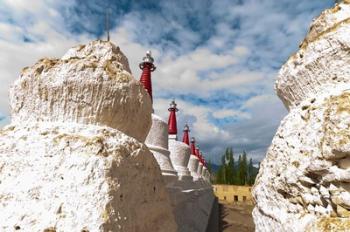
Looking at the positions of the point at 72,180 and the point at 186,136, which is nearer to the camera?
the point at 72,180

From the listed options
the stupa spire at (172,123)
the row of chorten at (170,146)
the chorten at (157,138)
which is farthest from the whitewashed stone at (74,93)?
the stupa spire at (172,123)

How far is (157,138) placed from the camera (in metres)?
8.93

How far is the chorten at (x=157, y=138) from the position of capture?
8652mm

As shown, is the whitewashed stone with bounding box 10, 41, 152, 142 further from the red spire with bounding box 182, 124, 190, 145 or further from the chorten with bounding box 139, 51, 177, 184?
the red spire with bounding box 182, 124, 190, 145

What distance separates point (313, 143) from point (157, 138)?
674 centimetres

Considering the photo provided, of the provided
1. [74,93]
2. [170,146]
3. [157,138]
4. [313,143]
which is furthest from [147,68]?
[313,143]

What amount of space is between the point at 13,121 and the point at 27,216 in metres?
1.19

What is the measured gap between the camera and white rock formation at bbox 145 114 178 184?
8658 millimetres

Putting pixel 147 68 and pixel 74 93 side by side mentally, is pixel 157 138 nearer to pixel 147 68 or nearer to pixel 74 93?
pixel 147 68

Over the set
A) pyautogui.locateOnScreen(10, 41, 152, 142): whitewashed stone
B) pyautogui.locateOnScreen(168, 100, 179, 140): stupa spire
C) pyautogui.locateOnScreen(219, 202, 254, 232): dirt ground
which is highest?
pyautogui.locateOnScreen(168, 100, 179, 140): stupa spire

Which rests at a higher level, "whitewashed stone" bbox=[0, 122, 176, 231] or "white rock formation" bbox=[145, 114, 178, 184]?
"white rock formation" bbox=[145, 114, 178, 184]

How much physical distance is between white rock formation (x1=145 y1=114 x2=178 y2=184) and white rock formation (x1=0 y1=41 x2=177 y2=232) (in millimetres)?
5174

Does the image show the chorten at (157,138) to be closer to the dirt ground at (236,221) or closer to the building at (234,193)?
the dirt ground at (236,221)

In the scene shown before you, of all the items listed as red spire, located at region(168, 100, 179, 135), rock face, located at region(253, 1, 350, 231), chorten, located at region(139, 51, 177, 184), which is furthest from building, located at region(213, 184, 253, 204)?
rock face, located at region(253, 1, 350, 231)
